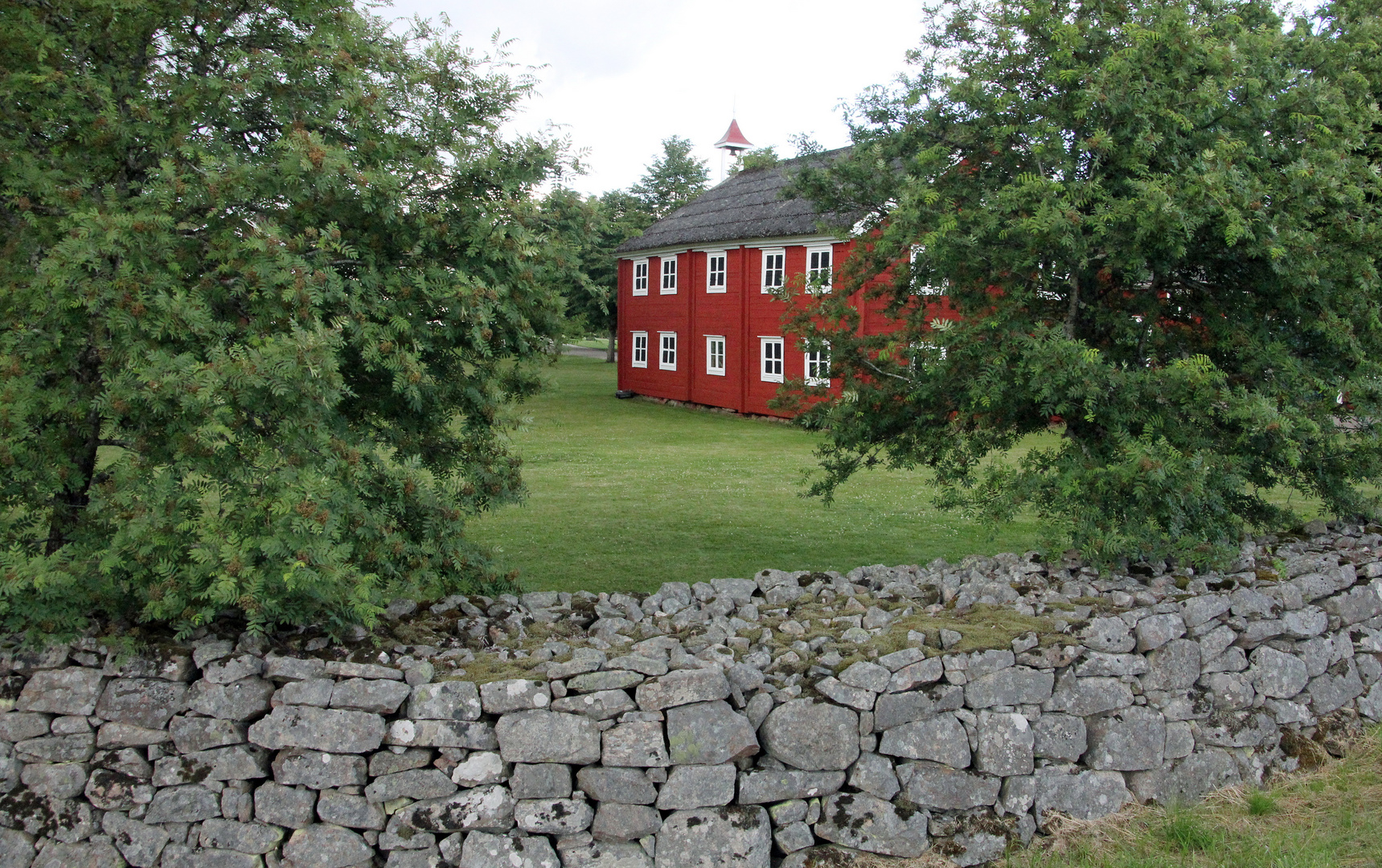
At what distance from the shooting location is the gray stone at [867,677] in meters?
5.06

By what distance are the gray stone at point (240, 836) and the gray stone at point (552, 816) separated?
1.21 metres

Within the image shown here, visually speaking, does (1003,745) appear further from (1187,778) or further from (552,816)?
(552,816)

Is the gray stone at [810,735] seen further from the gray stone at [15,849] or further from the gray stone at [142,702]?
the gray stone at [15,849]

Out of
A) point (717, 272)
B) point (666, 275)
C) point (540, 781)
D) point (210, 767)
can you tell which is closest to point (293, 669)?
point (210, 767)

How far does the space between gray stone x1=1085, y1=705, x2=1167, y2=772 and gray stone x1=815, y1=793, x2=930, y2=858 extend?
126cm

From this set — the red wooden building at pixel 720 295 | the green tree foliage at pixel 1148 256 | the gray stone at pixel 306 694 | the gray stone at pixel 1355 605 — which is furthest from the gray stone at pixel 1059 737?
the red wooden building at pixel 720 295

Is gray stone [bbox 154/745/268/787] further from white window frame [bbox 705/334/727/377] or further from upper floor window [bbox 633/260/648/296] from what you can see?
upper floor window [bbox 633/260/648/296]

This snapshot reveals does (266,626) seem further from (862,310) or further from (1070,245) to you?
(862,310)

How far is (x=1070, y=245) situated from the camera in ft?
20.9

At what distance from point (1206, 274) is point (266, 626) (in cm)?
705

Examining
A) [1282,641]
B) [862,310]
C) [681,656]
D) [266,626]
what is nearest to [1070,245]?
[1282,641]

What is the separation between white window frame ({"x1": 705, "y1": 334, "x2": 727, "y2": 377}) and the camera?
29703 millimetres

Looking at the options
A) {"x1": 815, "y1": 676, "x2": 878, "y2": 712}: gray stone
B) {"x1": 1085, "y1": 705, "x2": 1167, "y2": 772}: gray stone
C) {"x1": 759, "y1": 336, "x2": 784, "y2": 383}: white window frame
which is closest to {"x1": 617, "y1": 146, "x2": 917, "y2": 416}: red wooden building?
{"x1": 759, "y1": 336, "x2": 784, "y2": 383}: white window frame

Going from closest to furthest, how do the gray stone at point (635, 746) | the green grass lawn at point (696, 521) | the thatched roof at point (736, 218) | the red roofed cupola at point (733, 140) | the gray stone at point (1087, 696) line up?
1. the gray stone at point (635, 746)
2. the gray stone at point (1087, 696)
3. the green grass lawn at point (696, 521)
4. the thatched roof at point (736, 218)
5. the red roofed cupola at point (733, 140)
